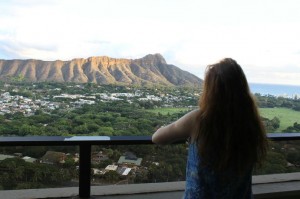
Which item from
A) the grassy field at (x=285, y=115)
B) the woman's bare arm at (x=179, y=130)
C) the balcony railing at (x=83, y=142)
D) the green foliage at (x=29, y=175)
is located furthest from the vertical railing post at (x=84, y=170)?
the grassy field at (x=285, y=115)

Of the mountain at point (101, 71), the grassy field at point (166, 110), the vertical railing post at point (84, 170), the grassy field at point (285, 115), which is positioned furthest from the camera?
the mountain at point (101, 71)

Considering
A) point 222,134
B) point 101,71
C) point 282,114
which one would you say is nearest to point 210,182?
point 222,134

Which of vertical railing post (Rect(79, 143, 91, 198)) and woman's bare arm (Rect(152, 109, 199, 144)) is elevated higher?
woman's bare arm (Rect(152, 109, 199, 144))

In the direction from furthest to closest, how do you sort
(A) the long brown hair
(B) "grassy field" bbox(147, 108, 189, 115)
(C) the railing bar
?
(B) "grassy field" bbox(147, 108, 189, 115) → (C) the railing bar → (A) the long brown hair

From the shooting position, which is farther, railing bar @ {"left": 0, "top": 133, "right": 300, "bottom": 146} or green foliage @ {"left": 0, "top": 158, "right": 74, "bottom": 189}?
green foliage @ {"left": 0, "top": 158, "right": 74, "bottom": 189}

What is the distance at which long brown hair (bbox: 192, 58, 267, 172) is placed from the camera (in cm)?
129

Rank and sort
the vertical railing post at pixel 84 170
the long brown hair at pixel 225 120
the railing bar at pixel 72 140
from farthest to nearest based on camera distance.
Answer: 1. the vertical railing post at pixel 84 170
2. the railing bar at pixel 72 140
3. the long brown hair at pixel 225 120

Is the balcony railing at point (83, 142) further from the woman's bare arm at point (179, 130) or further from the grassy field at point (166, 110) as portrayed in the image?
the woman's bare arm at point (179, 130)

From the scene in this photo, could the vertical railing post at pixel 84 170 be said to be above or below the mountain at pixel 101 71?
below

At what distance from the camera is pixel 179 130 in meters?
1.37

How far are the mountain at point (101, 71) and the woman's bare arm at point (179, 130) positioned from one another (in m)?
1.76

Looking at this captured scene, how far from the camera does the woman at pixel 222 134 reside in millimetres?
1298

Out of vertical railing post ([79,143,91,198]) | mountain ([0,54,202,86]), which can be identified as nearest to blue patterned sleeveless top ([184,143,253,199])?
vertical railing post ([79,143,91,198])

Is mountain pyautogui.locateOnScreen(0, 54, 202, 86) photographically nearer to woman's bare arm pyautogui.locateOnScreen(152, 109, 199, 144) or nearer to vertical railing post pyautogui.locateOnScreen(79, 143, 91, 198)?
vertical railing post pyautogui.locateOnScreen(79, 143, 91, 198)
